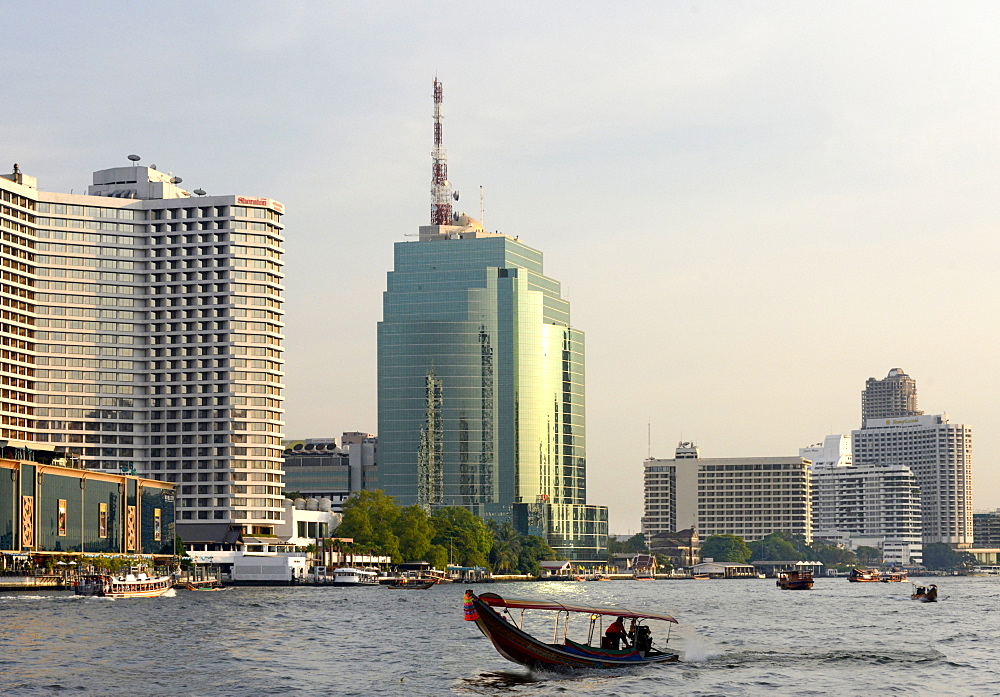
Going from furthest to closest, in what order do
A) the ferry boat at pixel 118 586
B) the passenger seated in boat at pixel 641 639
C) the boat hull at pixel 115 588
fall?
the ferry boat at pixel 118 586 → the boat hull at pixel 115 588 → the passenger seated in boat at pixel 641 639

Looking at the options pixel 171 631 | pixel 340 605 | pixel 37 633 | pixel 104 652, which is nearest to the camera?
pixel 104 652

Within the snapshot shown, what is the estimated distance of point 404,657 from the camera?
331 feet

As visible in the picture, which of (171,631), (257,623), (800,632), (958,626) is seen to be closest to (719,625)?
(800,632)

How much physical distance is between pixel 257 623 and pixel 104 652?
3830 centimetres

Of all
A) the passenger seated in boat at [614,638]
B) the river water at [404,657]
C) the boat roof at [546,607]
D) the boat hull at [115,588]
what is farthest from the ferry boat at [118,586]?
the passenger seated in boat at [614,638]

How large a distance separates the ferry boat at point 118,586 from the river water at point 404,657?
24760 mm

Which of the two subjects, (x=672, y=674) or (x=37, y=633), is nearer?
(x=672, y=674)

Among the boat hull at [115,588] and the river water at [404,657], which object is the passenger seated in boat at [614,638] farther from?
the boat hull at [115,588]

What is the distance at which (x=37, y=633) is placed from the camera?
111750 mm

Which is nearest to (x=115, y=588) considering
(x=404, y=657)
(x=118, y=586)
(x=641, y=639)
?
(x=118, y=586)

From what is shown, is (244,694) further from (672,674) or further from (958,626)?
(958,626)

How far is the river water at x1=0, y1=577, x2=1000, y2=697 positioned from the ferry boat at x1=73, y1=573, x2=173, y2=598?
24.8m

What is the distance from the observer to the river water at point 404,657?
81.3m

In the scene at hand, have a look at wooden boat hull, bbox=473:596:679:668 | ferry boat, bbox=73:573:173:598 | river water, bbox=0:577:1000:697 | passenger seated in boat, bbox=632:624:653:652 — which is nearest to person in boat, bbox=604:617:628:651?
passenger seated in boat, bbox=632:624:653:652
